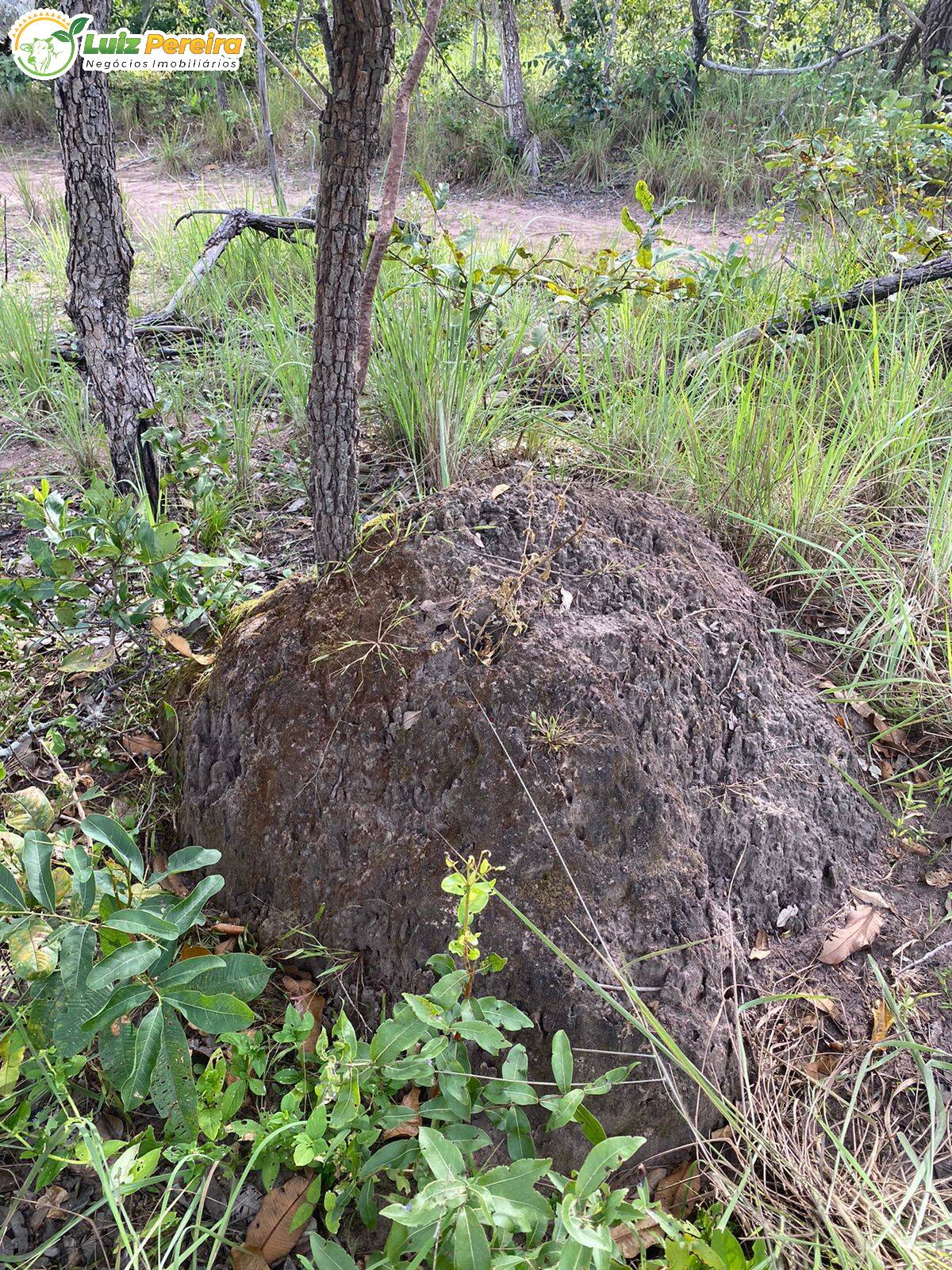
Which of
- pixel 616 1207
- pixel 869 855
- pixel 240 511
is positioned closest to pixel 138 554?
pixel 240 511

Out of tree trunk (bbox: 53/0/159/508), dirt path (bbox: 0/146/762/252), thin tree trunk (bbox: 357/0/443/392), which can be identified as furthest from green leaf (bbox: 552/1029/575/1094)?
dirt path (bbox: 0/146/762/252)

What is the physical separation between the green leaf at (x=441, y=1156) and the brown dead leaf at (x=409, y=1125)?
176 mm

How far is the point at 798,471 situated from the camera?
2.15m

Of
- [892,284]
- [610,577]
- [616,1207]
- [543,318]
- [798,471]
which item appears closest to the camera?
[616,1207]

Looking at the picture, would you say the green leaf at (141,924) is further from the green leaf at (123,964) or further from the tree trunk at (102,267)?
the tree trunk at (102,267)

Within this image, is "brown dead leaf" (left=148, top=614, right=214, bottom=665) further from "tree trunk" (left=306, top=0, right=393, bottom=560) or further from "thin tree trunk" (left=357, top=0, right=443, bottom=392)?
Result: "thin tree trunk" (left=357, top=0, right=443, bottom=392)

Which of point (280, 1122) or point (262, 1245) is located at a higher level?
point (280, 1122)

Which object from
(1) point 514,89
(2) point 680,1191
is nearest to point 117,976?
(2) point 680,1191

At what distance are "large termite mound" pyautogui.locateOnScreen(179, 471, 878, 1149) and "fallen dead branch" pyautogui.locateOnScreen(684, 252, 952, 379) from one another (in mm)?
1395

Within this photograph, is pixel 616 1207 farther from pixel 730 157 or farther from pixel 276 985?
pixel 730 157

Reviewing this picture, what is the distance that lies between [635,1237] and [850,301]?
2747 millimetres

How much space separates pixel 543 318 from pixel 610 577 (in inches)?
72.5

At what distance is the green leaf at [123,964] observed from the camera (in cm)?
106

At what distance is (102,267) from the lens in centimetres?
204
